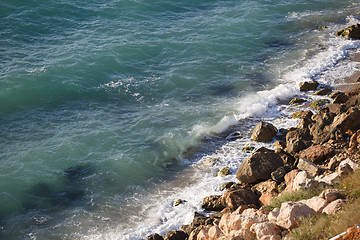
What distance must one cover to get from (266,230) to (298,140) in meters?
7.60

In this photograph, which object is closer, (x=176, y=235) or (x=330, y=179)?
(x=330, y=179)

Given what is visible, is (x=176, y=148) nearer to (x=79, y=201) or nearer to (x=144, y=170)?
(x=144, y=170)

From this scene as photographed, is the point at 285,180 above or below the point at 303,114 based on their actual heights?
above

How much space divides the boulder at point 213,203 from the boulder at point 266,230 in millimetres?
4526

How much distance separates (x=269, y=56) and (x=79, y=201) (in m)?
18.9

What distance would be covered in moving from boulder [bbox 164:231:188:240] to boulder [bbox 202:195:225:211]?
2.05 metres

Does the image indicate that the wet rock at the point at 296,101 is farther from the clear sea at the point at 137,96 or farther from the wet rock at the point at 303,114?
the wet rock at the point at 303,114

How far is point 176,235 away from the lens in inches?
554

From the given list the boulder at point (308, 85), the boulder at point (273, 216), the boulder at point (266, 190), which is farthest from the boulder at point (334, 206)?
the boulder at point (308, 85)

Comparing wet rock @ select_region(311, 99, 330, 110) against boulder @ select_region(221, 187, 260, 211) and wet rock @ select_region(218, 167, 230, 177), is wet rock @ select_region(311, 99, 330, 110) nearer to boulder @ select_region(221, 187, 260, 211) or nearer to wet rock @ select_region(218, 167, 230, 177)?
wet rock @ select_region(218, 167, 230, 177)

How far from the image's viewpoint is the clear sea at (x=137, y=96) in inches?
684

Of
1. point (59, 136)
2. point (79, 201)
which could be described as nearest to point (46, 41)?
point (59, 136)

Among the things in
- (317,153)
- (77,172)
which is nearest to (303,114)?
(317,153)

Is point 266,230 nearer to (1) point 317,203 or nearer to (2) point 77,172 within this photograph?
(1) point 317,203
